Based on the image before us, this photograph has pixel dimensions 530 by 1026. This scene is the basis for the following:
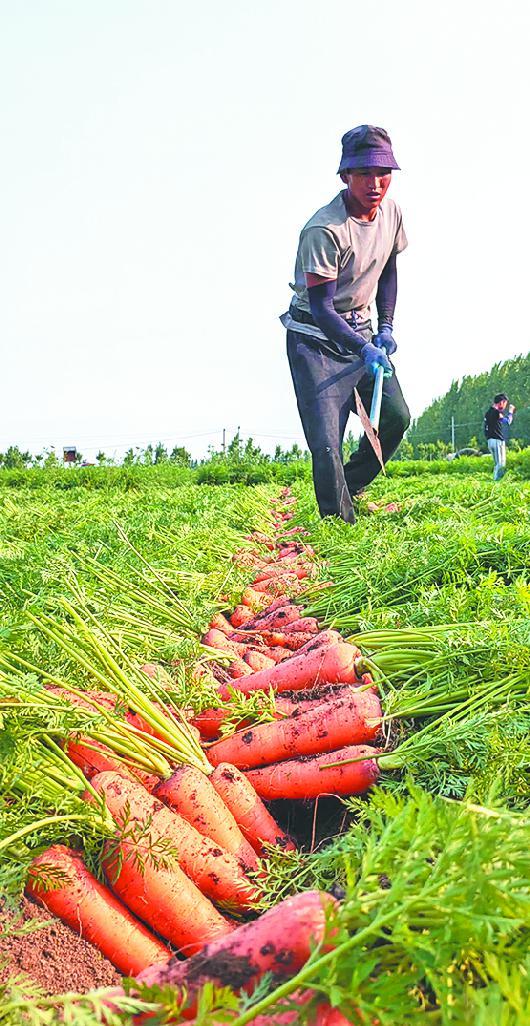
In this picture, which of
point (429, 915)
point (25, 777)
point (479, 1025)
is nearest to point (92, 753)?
point (25, 777)

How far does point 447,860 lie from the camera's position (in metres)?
1.10

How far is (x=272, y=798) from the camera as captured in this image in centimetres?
248

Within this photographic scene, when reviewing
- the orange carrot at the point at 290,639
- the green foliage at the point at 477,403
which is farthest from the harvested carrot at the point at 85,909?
the green foliage at the point at 477,403

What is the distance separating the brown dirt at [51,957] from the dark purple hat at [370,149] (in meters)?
4.97

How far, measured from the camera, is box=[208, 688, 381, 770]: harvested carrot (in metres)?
2.45

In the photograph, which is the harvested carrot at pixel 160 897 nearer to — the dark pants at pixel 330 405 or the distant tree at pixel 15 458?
the dark pants at pixel 330 405

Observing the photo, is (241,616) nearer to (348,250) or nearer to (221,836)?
(221,836)

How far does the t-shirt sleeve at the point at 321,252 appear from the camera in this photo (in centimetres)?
551

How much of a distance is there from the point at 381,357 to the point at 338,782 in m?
3.81

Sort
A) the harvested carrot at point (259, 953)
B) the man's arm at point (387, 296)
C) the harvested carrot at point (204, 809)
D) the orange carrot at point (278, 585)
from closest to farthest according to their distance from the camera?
the harvested carrot at point (259, 953)
the harvested carrot at point (204, 809)
the orange carrot at point (278, 585)
the man's arm at point (387, 296)

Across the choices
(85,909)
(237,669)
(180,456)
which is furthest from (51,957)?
(180,456)

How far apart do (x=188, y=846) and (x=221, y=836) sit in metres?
0.14

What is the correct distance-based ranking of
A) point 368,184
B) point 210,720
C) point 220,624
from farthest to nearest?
point 368,184 → point 220,624 → point 210,720

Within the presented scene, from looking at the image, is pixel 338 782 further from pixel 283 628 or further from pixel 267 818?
pixel 283 628
